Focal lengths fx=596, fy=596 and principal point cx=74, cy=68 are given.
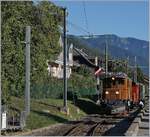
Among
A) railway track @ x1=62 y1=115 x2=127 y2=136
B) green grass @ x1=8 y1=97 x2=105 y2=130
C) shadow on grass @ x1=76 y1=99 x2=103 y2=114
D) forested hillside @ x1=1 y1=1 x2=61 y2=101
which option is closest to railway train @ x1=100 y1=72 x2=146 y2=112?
green grass @ x1=8 y1=97 x2=105 y2=130

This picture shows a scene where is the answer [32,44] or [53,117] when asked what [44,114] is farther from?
[32,44]

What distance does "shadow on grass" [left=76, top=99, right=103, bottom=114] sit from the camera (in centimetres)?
5292

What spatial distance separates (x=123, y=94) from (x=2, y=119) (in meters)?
24.8

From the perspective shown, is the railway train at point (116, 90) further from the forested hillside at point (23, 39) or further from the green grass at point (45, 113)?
the forested hillside at point (23, 39)

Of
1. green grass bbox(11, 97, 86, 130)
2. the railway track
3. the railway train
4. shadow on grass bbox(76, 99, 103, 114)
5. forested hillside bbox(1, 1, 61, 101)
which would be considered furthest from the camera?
shadow on grass bbox(76, 99, 103, 114)

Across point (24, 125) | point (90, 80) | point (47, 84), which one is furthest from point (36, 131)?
point (90, 80)

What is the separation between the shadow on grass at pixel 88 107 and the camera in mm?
52922

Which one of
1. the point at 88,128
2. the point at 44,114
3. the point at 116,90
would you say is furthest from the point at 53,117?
the point at 116,90

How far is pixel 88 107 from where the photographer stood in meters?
55.6

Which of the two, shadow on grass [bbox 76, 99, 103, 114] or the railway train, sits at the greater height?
the railway train

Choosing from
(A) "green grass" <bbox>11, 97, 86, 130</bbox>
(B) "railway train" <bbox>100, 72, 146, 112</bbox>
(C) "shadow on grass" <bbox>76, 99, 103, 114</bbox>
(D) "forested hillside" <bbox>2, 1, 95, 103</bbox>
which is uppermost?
(D) "forested hillside" <bbox>2, 1, 95, 103</bbox>

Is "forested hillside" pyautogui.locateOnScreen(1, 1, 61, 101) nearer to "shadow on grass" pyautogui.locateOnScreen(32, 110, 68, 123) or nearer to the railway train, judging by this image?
"shadow on grass" pyautogui.locateOnScreen(32, 110, 68, 123)

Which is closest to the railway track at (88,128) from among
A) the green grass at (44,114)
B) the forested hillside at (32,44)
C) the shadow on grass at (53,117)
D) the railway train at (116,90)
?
the shadow on grass at (53,117)

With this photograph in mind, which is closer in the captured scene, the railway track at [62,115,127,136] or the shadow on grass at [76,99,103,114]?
the railway track at [62,115,127,136]
